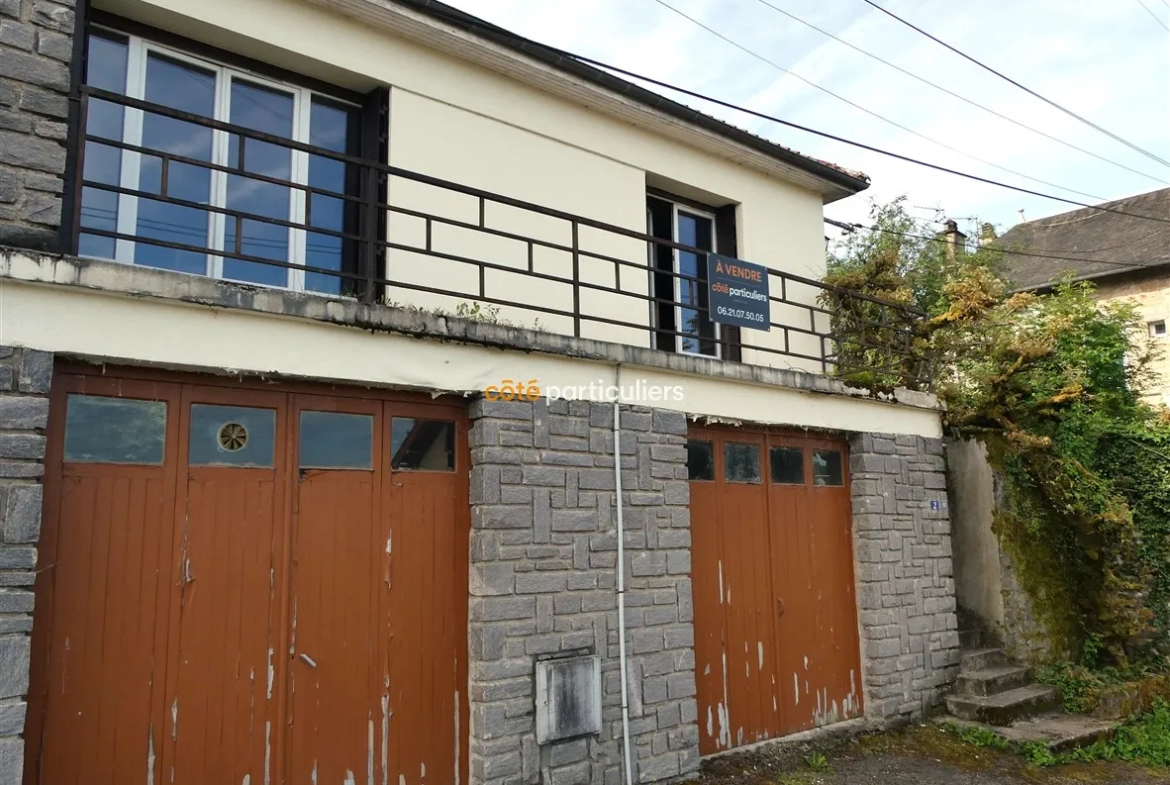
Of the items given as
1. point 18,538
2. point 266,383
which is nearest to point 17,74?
point 266,383

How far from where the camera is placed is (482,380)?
17.2 ft

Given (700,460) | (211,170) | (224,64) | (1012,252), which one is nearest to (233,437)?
(211,170)

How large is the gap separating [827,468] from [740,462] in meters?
1.19

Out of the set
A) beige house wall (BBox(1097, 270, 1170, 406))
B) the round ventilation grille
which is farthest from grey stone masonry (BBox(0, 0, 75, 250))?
beige house wall (BBox(1097, 270, 1170, 406))

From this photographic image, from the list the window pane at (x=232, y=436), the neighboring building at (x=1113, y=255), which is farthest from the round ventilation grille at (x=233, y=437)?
the neighboring building at (x=1113, y=255)

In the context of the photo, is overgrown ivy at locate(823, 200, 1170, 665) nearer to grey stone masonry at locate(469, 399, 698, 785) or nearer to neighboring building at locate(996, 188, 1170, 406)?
grey stone masonry at locate(469, 399, 698, 785)

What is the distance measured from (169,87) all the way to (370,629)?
396cm

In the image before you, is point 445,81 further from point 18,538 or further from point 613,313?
point 18,538

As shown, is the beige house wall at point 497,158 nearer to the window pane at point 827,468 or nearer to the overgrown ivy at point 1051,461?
the overgrown ivy at point 1051,461

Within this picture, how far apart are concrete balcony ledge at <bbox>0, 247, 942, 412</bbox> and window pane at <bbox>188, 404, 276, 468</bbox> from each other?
57cm

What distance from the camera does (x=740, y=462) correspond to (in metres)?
6.87

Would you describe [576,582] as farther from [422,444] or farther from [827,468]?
[827,468]

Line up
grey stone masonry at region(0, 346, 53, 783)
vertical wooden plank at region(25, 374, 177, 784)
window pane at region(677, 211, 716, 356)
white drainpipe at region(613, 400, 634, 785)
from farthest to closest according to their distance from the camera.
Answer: window pane at region(677, 211, 716, 356) → white drainpipe at region(613, 400, 634, 785) → vertical wooden plank at region(25, 374, 177, 784) → grey stone masonry at region(0, 346, 53, 783)

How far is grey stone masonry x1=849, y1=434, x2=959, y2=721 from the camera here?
7.41 metres
